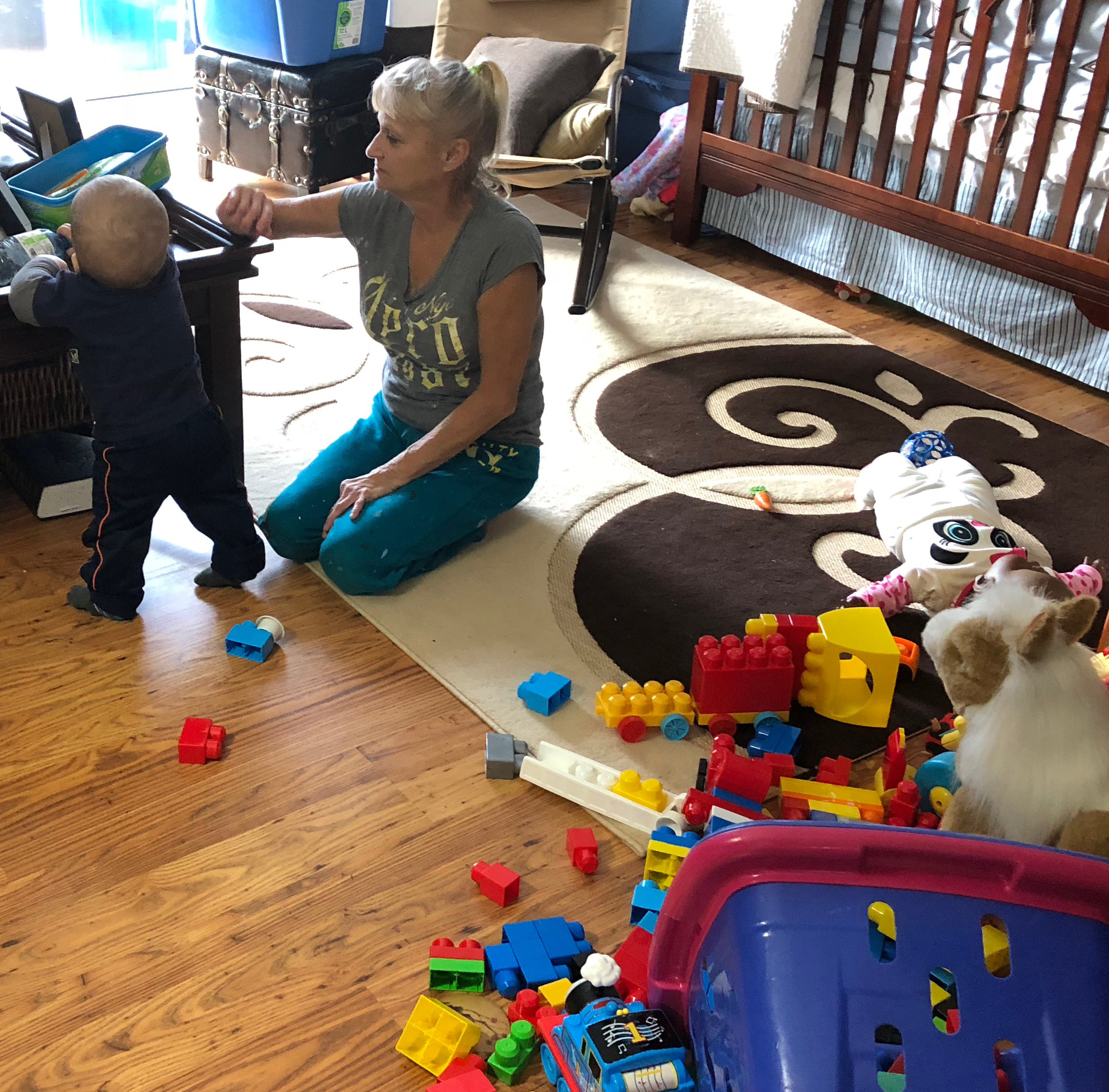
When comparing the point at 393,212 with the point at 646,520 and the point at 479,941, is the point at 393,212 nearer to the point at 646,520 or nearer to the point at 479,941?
the point at 646,520

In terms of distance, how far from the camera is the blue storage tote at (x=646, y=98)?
3.89 m

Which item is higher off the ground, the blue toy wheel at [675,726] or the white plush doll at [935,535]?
the white plush doll at [935,535]

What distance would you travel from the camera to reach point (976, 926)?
962 mm

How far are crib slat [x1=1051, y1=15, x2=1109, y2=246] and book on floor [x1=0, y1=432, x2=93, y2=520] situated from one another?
6.67 feet

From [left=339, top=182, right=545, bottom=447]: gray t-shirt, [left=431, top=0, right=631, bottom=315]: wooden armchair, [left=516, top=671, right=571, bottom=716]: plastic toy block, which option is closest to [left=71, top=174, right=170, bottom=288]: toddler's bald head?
[left=339, top=182, right=545, bottom=447]: gray t-shirt

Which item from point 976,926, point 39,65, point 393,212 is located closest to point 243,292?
point 393,212

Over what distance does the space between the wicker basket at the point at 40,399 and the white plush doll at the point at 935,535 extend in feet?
→ 4.12

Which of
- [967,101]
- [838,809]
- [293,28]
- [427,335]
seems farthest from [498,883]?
[293,28]

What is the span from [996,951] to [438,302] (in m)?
1.20

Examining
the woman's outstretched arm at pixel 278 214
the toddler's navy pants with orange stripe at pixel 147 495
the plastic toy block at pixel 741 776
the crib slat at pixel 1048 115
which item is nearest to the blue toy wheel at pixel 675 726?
the plastic toy block at pixel 741 776

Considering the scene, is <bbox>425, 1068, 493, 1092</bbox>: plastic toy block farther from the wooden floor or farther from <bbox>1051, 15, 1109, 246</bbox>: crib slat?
<bbox>1051, 15, 1109, 246</bbox>: crib slat

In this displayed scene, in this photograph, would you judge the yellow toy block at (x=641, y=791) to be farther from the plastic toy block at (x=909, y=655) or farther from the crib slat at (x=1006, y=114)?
the crib slat at (x=1006, y=114)

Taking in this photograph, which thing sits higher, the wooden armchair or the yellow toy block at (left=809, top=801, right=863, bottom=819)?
the wooden armchair

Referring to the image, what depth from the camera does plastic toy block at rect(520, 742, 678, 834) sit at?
149cm
